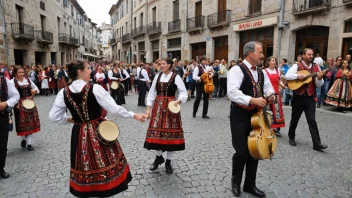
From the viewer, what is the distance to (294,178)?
3602 millimetres

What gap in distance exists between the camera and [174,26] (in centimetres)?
2155

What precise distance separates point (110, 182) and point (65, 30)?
31.8m

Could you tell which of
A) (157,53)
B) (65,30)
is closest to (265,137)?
(157,53)

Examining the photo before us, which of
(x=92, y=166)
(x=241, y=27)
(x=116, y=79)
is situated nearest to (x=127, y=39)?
(x=241, y=27)

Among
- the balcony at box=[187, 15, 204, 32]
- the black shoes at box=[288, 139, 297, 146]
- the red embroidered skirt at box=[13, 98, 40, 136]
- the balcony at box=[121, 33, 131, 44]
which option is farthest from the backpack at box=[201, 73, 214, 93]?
the balcony at box=[121, 33, 131, 44]

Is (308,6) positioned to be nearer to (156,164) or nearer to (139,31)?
(156,164)

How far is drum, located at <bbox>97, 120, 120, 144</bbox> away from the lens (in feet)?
8.14

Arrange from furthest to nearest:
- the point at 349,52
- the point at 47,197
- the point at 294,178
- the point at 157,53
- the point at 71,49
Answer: the point at 71,49 → the point at 157,53 → the point at 349,52 → the point at 294,178 → the point at 47,197

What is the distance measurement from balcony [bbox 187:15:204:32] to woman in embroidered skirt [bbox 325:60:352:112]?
11.3 m

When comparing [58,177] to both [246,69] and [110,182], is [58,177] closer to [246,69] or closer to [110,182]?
[110,182]

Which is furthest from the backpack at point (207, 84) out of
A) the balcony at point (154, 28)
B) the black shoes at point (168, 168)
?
the balcony at point (154, 28)

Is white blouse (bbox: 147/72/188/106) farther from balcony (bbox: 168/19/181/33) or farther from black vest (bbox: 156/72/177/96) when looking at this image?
balcony (bbox: 168/19/181/33)

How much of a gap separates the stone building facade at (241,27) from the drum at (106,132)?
25.1ft

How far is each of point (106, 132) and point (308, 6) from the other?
11991 millimetres
